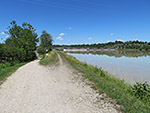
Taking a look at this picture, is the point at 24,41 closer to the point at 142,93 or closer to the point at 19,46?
the point at 19,46

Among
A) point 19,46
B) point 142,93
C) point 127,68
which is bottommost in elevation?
point 127,68

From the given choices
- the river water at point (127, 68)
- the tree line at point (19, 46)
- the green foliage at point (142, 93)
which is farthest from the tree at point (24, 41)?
the green foliage at point (142, 93)

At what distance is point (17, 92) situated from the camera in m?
5.32

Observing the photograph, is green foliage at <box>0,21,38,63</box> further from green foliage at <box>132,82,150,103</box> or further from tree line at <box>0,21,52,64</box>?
green foliage at <box>132,82,150,103</box>

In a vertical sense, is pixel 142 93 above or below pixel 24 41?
below

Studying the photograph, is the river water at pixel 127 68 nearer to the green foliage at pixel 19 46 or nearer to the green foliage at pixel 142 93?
the green foliage at pixel 142 93

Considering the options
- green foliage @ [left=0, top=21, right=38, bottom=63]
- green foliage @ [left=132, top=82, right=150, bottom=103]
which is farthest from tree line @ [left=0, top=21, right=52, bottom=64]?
green foliage @ [left=132, top=82, right=150, bottom=103]

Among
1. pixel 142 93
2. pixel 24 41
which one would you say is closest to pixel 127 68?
Answer: pixel 142 93

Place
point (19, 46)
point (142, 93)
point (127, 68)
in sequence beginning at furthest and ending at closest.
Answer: point (19, 46) < point (127, 68) < point (142, 93)

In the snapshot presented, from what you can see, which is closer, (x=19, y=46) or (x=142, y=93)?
(x=142, y=93)

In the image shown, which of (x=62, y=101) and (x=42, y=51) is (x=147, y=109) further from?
(x=42, y=51)

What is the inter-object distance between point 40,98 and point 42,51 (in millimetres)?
39535

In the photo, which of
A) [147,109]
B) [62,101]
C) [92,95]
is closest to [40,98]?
[62,101]

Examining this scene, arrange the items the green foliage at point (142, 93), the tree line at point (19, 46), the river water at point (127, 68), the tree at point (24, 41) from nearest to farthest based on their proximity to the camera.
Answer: the green foliage at point (142, 93) → the river water at point (127, 68) → the tree line at point (19, 46) → the tree at point (24, 41)
